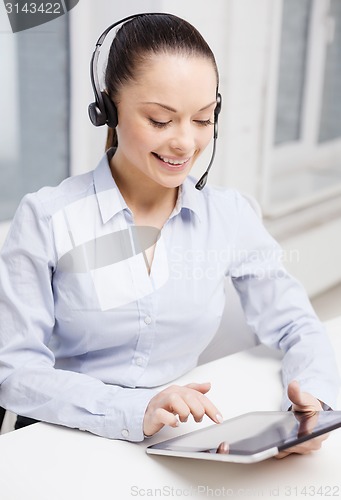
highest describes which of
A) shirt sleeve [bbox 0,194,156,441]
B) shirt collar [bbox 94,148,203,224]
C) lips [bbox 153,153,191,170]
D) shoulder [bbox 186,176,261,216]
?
lips [bbox 153,153,191,170]

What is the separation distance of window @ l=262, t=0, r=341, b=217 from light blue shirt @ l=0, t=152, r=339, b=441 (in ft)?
5.42

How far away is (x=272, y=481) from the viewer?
0.91m

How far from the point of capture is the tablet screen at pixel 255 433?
862 mm

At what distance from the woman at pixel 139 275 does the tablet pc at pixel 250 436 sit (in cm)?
3

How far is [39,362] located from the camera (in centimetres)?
109

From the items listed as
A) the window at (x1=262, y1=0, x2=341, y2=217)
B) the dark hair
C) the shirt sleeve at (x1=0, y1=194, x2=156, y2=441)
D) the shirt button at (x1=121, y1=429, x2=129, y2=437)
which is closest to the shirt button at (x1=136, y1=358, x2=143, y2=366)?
the shirt sleeve at (x1=0, y1=194, x2=156, y2=441)

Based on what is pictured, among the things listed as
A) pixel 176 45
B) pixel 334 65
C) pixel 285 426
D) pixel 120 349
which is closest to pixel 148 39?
pixel 176 45

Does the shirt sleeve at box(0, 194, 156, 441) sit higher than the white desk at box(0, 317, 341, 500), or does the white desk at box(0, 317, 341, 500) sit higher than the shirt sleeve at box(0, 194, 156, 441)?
the shirt sleeve at box(0, 194, 156, 441)

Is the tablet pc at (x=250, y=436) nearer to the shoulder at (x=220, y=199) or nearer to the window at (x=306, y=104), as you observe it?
the shoulder at (x=220, y=199)

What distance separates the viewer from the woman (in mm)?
1061

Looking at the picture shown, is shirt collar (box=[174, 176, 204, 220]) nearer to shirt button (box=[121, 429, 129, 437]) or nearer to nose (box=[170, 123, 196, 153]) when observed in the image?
nose (box=[170, 123, 196, 153])

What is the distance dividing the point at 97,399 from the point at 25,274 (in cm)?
23

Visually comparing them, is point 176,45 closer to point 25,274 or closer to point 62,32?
point 25,274

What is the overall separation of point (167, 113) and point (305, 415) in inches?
19.5
